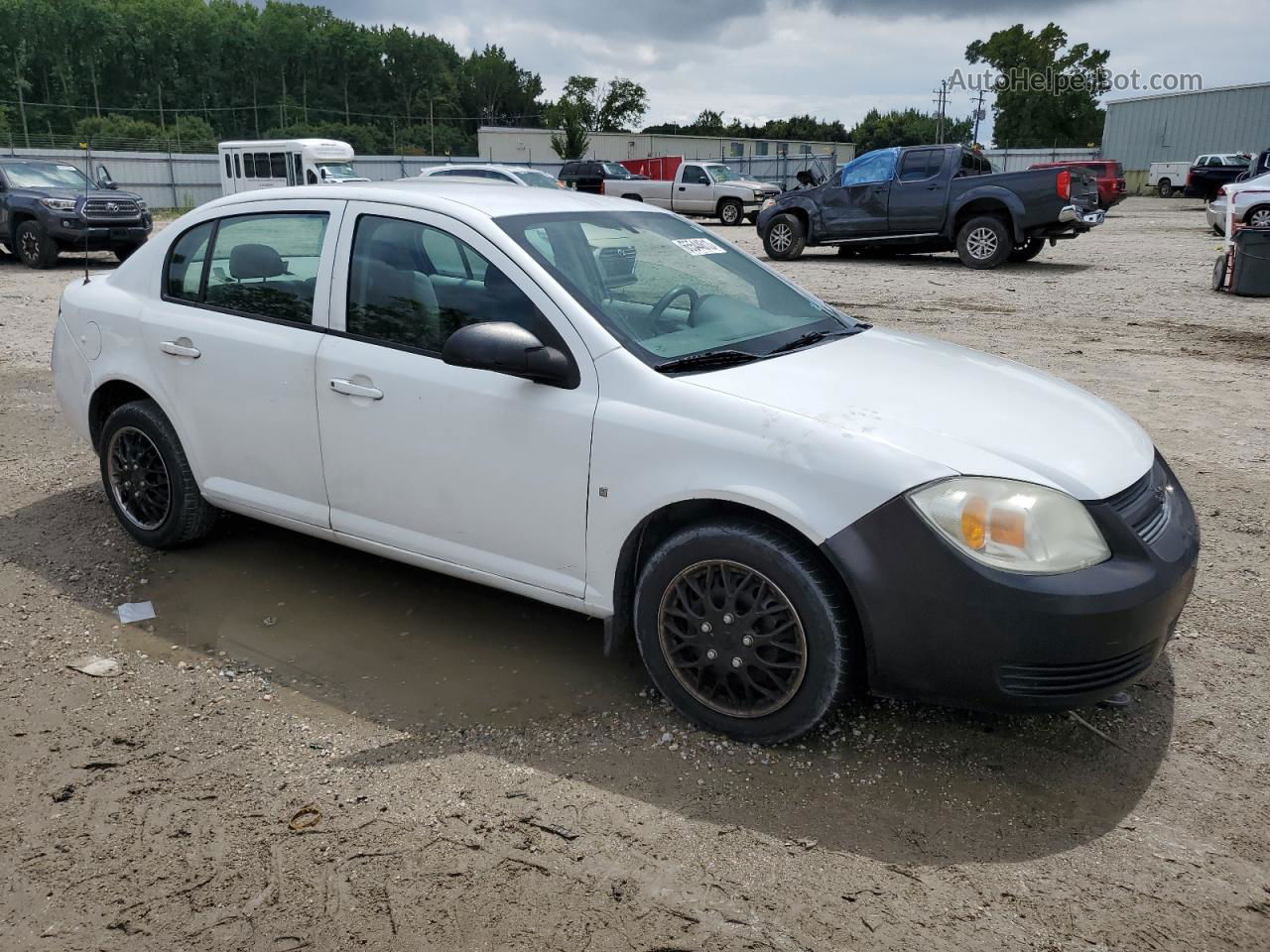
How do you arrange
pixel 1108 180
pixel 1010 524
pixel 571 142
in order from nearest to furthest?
pixel 1010 524 → pixel 1108 180 → pixel 571 142

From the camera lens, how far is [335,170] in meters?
26.9

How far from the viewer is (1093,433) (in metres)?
3.25

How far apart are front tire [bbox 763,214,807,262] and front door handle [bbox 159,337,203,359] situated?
14644mm

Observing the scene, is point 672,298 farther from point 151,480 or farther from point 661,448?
point 151,480

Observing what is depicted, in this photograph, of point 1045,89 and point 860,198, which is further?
point 1045,89

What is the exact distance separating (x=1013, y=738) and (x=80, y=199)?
61.2ft

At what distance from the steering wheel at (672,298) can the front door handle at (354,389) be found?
1021mm

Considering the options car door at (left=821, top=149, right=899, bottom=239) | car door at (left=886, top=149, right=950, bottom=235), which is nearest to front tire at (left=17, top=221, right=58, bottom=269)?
car door at (left=821, top=149, right=899, bottom=239)

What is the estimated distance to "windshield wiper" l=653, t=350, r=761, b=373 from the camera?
326cm

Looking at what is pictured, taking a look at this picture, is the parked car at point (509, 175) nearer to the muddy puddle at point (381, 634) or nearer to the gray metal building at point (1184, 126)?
the muddy puddle at point (381, 634)

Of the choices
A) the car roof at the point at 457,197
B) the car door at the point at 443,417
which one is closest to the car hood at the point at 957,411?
the car door at the point at 443,417

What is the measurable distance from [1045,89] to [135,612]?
89672 millimetres

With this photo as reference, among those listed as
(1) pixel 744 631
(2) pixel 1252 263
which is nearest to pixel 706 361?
(1) pixel 744 631

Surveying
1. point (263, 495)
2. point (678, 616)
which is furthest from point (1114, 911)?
point (263, 495)
